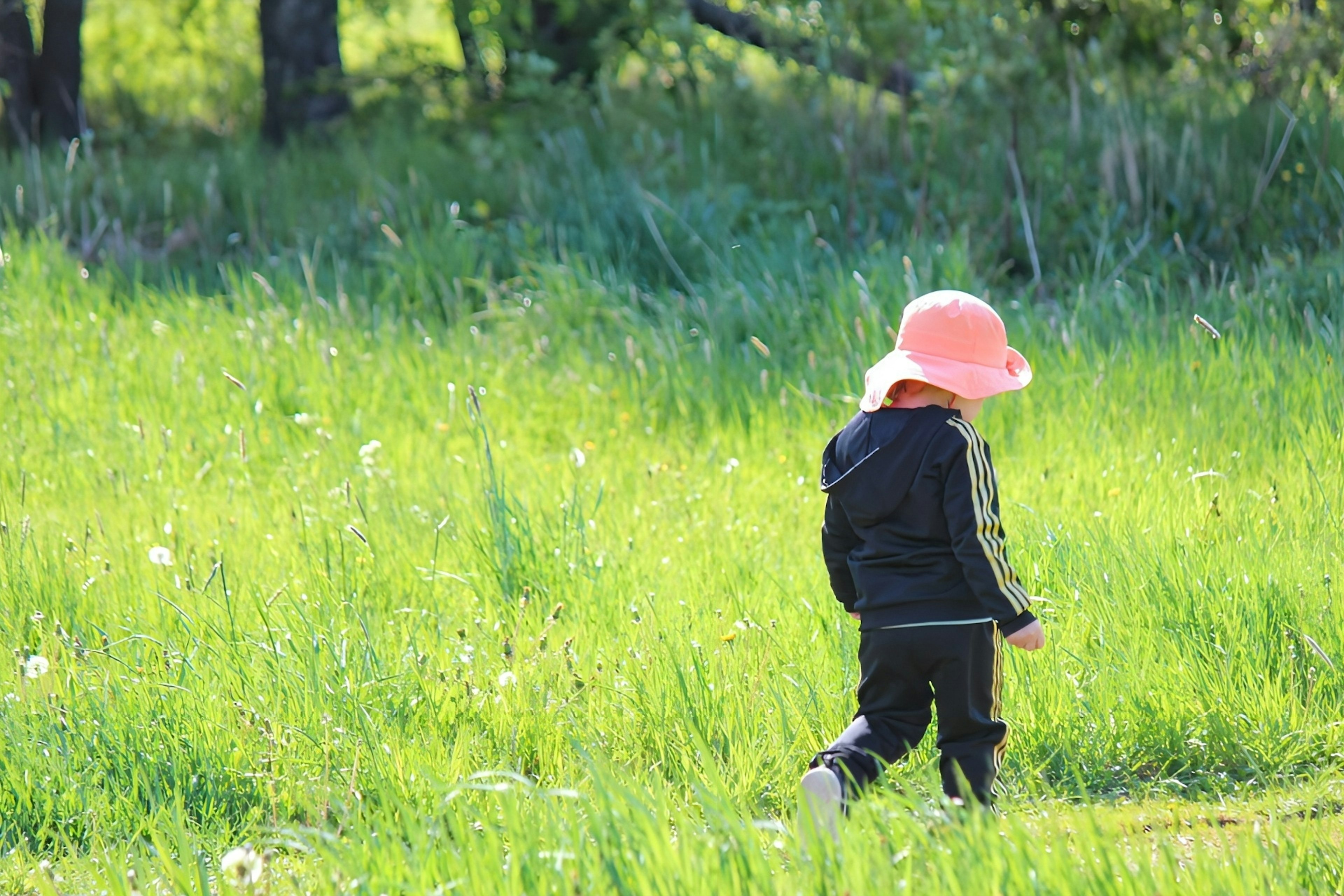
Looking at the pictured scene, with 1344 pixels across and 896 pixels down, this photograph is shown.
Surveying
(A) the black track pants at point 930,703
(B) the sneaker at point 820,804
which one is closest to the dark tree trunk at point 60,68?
(A) the black track pants at point 930,703

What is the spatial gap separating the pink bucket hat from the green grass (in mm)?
869

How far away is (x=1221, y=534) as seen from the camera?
3.86 metres

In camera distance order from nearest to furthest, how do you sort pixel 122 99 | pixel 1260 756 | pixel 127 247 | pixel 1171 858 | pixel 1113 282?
1. pixel 1171 858
2. pixel 1260 756
3. pixel 1113 282
4. pixel 127 247
5. pixel 122 99

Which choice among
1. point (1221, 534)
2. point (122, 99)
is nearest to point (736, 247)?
point (1221, 534)

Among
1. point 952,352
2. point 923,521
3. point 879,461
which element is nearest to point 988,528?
point 923,521

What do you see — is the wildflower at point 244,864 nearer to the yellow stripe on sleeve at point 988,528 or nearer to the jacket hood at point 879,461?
the jacket hood at point 879,461

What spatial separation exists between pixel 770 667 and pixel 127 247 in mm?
6183

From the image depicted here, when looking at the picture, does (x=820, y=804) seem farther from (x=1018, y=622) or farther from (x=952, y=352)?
(x=952, y=352)

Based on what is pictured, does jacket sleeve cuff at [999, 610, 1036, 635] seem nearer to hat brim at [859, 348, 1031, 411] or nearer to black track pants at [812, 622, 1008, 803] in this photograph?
black track pants at [812, 622, 1008, 803]

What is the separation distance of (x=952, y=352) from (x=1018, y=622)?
626 mm

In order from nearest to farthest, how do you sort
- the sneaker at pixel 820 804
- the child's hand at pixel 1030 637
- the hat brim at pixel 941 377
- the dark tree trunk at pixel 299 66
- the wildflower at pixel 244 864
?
the wildflower at pixel 244 864, the sneaker at pixel 820 804, the child's hand at pixel 1030 637, the hat brim at pixel 941 377, the dark tree trunk at pixel 299 66

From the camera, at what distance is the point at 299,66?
9.83m

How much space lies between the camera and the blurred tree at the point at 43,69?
9.68 metres

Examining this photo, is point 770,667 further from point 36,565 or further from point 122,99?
point 122,99
